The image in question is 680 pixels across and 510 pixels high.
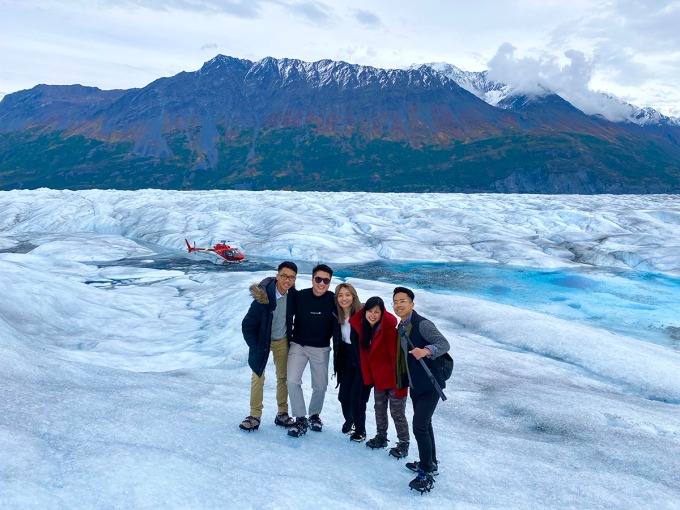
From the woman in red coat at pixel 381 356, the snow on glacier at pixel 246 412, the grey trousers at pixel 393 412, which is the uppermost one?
the woman in red coat at pixel 381 356

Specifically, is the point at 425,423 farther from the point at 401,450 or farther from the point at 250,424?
the point at 250,424

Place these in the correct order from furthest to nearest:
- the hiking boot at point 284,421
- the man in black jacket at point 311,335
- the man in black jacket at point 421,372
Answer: the hiking boot at point 284,421, the man in black jacket at point 311,335, the man in black jacket at point 421,372

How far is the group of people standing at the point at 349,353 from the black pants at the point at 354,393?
15mm

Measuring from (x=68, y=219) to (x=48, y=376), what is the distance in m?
61.1

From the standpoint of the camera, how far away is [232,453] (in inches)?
250

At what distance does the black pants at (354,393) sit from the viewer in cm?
704

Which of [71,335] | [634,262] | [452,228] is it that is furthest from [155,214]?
[634,262]

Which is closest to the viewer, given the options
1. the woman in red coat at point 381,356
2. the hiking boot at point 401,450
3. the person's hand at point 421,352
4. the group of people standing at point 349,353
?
the person's hand at point 421,352

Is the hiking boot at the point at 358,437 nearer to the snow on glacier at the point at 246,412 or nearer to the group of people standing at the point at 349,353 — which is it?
the group of people standing at the point at 349,353

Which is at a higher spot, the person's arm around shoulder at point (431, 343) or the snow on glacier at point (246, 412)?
the person's arm around shoulder at point (431, 343)

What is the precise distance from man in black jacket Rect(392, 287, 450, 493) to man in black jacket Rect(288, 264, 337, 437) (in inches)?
51.7

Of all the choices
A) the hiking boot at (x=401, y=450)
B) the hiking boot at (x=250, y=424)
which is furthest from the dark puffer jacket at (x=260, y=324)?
the hiking boot at (x=401, y=450)

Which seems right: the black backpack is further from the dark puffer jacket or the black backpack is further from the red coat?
the dark puffer jacket

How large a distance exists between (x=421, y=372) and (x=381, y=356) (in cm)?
74
